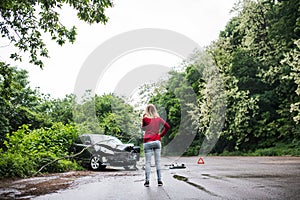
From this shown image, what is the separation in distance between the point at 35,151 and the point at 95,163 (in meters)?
2.52

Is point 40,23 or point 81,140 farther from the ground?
point 40,23

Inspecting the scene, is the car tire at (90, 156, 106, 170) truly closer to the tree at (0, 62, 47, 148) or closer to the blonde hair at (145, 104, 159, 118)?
the blonde hair at (145, 104, 159, 118)

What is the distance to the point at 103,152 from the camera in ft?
43.7

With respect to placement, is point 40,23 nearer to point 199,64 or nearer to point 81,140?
point 81,140

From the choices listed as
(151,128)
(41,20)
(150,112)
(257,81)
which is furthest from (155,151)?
(257,81)

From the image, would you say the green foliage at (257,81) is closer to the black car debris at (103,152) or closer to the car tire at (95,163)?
the black car debris at (103,152)

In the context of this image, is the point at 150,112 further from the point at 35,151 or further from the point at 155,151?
the point at 35,151

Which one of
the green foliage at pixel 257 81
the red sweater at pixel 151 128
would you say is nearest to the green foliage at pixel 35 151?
the red sweater at pixel 151 128

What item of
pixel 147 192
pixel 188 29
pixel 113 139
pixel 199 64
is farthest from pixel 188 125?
pixel 147 192

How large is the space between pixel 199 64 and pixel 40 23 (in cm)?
3011

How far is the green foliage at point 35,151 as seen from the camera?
973 cm

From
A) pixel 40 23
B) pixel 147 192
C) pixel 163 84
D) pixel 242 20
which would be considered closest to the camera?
pixel 147 192

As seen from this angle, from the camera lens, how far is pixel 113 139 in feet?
47.2

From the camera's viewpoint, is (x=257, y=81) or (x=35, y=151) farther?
(x=257, y=81)
